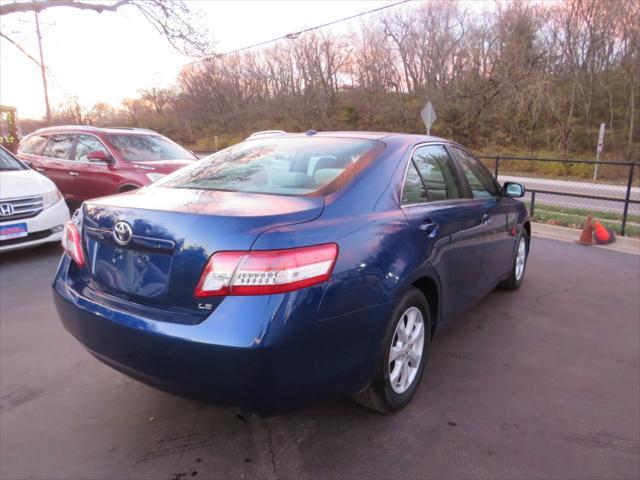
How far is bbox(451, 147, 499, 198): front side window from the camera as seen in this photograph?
3.68 m

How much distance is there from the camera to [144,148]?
7.98 meters

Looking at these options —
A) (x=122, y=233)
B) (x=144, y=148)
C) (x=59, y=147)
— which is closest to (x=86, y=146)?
(x=59, y=147)

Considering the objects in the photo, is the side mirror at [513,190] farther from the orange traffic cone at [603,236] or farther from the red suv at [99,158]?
the red suv at [99,158]

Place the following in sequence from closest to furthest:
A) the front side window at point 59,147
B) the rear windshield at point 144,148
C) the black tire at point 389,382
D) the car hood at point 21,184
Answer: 1. the black tire at point 389,382
2. the car hood at point 21,184
3. the rear windshield at point 144,148
4. the front side window at point 59,147

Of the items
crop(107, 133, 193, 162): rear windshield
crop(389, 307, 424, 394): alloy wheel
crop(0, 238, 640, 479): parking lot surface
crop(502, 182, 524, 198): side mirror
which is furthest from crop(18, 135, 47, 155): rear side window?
crop(389, 307, 424, 394): alloy wheel

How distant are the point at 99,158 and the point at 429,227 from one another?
623 cm

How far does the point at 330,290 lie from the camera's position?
6.60 ft

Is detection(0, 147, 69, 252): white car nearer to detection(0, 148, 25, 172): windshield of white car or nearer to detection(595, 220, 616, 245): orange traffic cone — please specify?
detection(0, 148, 25, 172): windshield of white car

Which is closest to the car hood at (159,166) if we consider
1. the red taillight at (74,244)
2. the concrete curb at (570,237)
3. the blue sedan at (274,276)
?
the blue sedan at (274,276)

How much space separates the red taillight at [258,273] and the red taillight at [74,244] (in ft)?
3.04

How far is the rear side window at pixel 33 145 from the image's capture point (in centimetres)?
863

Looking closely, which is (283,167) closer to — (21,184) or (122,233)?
(122,233)

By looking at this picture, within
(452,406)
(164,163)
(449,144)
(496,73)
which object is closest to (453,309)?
(452,406)

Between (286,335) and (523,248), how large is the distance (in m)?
3.86
